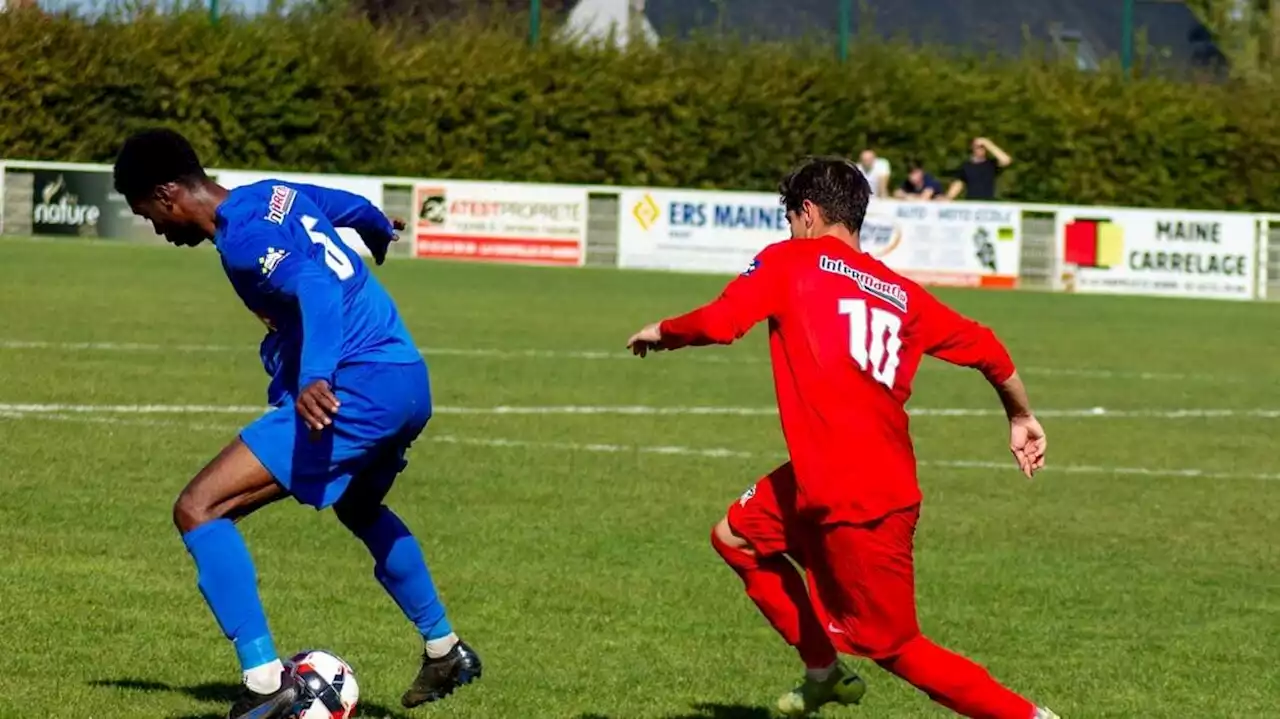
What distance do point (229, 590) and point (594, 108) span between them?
107 feet

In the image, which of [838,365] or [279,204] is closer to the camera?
[838,365]

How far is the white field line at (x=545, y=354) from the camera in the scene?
671 inches

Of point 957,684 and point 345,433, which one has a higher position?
point 345,433

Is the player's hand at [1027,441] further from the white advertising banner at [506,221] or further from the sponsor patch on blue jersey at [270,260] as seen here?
the white advertising banner at [506,221]

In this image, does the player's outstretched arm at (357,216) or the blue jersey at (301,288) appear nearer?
the blue jersey at (301,288)

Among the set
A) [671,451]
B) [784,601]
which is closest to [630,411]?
[671,451]

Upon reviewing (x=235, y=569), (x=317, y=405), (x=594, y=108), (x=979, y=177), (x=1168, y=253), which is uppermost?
(x=594, y=108)

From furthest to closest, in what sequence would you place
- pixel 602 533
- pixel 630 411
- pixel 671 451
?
pixel 630 411, pixel 671 451, pixel 602 533

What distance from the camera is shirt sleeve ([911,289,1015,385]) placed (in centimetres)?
598

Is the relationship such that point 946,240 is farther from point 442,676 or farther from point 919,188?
point 442,676

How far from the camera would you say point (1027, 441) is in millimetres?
6230

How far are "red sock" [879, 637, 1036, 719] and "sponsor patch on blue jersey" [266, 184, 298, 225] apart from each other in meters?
2.14

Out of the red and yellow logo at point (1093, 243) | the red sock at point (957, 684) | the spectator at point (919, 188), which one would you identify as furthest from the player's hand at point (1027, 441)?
the spectator at point (919, 188)

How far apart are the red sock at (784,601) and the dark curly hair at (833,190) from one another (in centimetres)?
113
